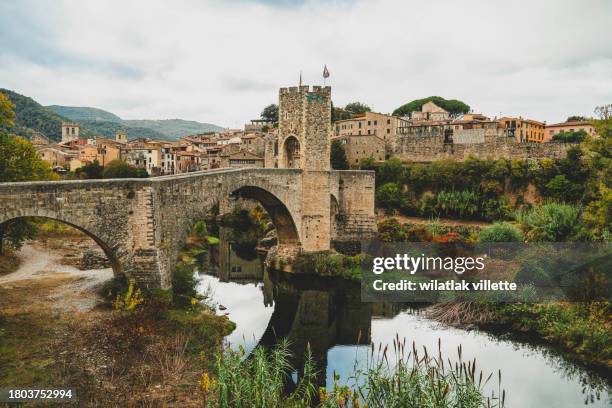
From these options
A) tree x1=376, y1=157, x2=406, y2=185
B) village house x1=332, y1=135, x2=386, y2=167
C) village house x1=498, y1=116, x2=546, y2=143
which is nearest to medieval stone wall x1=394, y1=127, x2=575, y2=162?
village house x1=332, y1=135, x2=386, y2=167

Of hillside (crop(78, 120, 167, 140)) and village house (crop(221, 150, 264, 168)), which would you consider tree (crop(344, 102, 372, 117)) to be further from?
hillside (crop(78, 120, 167, 140))

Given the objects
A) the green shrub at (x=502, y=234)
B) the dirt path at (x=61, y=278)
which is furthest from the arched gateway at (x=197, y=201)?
the green shrub at (x=502, y=234)

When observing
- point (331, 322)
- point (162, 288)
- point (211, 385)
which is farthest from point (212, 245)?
point (211, 385)

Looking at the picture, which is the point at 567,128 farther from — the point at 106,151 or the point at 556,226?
the point at 106,151

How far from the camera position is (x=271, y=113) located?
220 feet

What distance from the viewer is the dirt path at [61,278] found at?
13.1 m

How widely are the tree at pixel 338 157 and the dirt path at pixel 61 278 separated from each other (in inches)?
914

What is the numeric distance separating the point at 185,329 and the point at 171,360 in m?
1.95

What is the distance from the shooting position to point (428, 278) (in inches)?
754

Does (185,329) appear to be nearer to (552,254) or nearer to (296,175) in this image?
(296,175)

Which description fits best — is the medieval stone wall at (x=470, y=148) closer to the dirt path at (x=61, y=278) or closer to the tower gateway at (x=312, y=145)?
the tower gateway at (x=312, y=145)

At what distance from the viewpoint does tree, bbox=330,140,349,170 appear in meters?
38.3

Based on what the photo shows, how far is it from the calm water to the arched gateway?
295 cm

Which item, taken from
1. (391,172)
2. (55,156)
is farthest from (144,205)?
(55,156)
